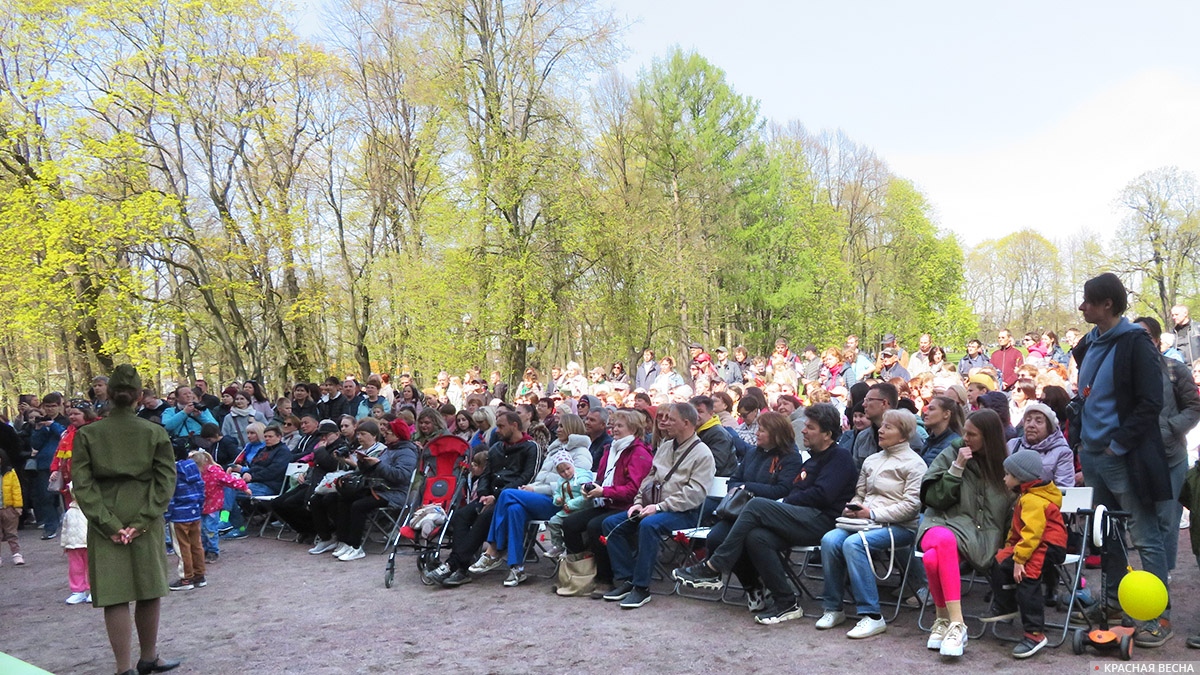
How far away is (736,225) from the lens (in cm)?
3108

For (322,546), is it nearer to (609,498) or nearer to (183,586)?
(183,586)

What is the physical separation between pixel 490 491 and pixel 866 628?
354cm

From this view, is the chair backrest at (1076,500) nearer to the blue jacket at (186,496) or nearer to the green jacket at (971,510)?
the green jacket at (971,510)

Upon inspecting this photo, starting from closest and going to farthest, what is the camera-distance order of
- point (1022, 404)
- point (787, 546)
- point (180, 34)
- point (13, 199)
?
point (787, 546) < point (1022, 404) < point (13, 199) < point (180, 34)

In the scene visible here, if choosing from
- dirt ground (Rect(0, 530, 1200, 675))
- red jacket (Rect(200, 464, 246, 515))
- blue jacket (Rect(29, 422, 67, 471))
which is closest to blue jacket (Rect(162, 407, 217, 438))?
blue jacket (Rect(29, 422, 67, 471))

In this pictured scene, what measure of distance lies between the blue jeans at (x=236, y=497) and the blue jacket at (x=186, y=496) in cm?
265

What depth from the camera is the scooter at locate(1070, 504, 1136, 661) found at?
450 cm

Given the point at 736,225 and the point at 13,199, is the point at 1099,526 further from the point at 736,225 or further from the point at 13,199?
the point at 736,225

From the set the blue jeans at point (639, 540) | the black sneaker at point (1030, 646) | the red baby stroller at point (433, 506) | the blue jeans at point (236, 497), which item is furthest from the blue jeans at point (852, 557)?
the blue jeans at point (236, 497)

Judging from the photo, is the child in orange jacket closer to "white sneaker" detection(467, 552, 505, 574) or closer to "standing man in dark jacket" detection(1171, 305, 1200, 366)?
"white sneaker" detection(467, 552, 505, 574)

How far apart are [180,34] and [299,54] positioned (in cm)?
292

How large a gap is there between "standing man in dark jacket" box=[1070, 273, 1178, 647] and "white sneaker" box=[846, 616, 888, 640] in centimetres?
114

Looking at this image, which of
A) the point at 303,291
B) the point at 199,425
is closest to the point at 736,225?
the point at 303,291

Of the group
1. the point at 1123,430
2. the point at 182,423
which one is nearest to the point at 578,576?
the point at 1123,430
